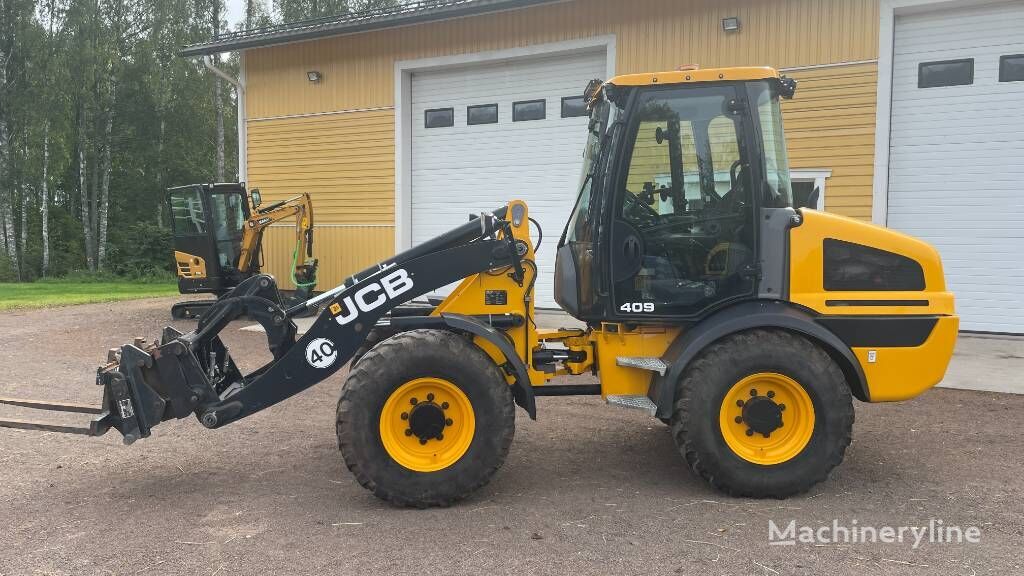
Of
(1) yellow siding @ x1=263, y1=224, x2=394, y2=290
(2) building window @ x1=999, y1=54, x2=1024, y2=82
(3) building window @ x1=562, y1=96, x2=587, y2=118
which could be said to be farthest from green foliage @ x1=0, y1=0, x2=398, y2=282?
(2) building window @ x1=999, y1=54, x2=1024, y2=82

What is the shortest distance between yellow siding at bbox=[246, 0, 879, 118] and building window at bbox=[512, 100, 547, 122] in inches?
39.9

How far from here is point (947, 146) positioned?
10164 millimetres

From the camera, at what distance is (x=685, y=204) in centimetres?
454

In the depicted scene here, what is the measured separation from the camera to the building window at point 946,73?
32.6ft

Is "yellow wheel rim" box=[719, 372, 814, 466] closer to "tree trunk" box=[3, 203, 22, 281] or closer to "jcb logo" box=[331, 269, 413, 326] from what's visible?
"jcb logo" box=[331, 269, 413, 326]

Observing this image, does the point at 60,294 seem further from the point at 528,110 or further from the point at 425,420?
the point at 425,420

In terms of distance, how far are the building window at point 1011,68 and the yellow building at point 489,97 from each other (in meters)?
0.67

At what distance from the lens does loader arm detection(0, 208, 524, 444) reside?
4.30 meters

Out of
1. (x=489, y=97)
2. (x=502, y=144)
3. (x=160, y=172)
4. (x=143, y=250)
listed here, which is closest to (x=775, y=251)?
(x=502, y=144)

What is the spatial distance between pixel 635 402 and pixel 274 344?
2340 mm

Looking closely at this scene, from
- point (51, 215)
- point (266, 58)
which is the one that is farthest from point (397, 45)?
point (51, 215)

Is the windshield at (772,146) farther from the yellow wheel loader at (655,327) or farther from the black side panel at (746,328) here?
the black side panel at (746,328)

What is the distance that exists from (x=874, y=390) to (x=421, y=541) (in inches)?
114

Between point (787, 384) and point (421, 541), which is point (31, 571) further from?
point (787, 384)
